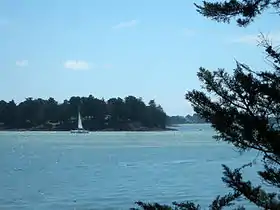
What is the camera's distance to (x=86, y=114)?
420 feet

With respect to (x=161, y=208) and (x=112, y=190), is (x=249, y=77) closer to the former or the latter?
(x=161, y=208)

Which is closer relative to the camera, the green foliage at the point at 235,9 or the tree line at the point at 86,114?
the green foliage at the point at 235,9

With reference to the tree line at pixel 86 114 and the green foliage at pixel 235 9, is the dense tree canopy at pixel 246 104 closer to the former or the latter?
the green foliage at pixel 235 9

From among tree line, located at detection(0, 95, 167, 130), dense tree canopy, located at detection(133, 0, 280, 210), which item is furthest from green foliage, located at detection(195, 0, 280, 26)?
tree line, located at detection(0, 95, 167, 130)

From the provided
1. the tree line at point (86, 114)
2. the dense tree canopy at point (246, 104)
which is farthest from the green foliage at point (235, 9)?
the tree line at point (86, 114)

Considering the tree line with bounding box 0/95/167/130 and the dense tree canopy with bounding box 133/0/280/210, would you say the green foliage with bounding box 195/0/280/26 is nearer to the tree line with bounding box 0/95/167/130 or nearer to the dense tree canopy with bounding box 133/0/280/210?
the dense tree canopy with bounding box 133/0/280/210

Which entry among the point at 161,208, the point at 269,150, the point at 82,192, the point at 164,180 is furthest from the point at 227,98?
the point at 164,180

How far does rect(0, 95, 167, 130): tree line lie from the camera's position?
12107 centimetres

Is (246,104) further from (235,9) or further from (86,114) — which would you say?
(86,114)

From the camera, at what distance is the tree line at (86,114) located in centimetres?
12107

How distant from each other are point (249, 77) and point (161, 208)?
5.82 ft

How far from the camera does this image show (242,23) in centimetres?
628

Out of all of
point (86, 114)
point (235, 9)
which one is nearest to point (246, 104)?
point (235, 9)

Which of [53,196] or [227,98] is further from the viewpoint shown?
[53,196]
